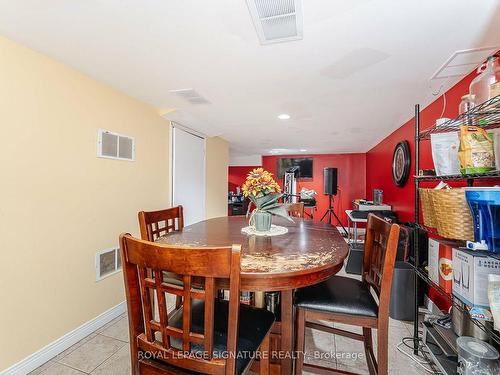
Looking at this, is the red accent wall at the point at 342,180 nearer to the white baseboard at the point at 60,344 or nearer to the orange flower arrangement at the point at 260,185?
the orange flower arrangement at the point at 260,185

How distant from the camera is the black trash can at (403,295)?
2080 millimetres

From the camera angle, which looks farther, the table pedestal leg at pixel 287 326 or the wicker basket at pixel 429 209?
the wicker basket at pixel 429 209

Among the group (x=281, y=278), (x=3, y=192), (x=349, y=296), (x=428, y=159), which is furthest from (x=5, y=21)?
(x=428, y=159)

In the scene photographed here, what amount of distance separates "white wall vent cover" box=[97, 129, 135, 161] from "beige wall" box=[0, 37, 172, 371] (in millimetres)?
53

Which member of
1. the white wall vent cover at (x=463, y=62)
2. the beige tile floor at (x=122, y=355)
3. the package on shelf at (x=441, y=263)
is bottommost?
the beige tile floor at (x=122, y=355)

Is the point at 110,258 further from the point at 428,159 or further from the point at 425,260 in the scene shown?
the point at 428,159

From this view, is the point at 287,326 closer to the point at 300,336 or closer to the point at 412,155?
the point at 300,336

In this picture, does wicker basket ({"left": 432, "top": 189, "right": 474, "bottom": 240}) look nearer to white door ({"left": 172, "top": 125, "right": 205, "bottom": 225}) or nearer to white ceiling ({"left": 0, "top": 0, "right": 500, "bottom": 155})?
white ceiling ({"left": 0, "top": 0, "right": 500, "bottom": 155})

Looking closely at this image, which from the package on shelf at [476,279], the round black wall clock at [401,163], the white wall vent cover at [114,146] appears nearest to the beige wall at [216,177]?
the white wall vent cover at [114,146]

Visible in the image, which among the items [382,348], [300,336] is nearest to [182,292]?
[300,336]

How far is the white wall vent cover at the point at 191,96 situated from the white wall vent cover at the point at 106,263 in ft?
5.08

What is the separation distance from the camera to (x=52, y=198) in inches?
65.3

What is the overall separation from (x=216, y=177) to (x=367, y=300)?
340 centimetres

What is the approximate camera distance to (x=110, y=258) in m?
2.11
